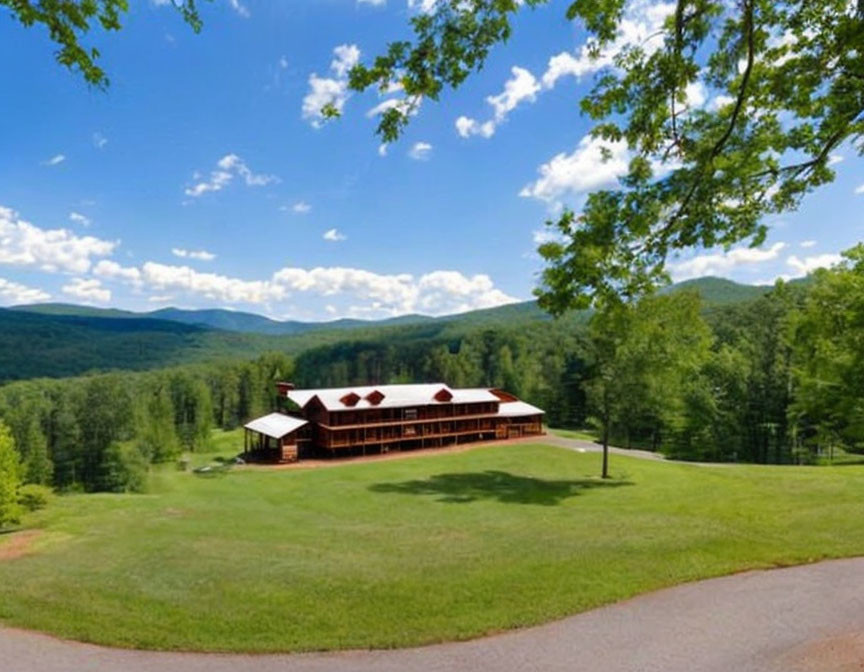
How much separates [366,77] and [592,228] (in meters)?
2.58

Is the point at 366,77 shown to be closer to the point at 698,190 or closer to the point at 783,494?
the point at 698,190

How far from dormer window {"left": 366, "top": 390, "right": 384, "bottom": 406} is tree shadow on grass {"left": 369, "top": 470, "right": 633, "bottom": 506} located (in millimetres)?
15150

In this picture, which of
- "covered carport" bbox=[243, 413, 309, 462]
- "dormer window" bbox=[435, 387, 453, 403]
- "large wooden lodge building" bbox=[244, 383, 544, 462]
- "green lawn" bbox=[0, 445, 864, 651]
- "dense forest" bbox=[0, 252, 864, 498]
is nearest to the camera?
"green lawn" bbox=[0, 445, 864, 651]

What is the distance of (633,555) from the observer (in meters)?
14.0

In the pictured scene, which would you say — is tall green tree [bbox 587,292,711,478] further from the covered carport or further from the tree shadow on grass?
the covered carport

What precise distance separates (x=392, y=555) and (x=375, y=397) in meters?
34.1

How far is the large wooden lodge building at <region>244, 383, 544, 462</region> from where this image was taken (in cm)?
4728

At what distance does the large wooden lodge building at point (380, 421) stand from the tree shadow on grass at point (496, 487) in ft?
47.6

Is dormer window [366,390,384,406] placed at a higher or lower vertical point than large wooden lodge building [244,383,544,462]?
higher

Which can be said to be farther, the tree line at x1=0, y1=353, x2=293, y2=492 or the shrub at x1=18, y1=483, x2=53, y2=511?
the tree line at x1=0, y1=353, x2=293, y2=492

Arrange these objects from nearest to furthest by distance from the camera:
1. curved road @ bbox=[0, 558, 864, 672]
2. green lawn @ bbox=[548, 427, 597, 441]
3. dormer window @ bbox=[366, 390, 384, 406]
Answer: curved road @ bbox=[0, 558, 864, 672] → dormer window @ bbox=[366, 390, 384, 406] → green lawn @ bbox=[548, 427, 597, 441]

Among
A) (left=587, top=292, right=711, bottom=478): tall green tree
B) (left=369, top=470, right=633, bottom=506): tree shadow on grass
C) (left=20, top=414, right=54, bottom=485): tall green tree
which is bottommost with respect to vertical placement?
(left=20, top=414, right=54, bottom=485): tall green tree

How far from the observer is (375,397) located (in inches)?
1945

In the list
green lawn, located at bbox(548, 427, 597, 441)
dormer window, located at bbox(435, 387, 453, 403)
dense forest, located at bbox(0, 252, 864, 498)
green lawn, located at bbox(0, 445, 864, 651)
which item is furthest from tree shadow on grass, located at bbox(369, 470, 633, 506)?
green lawn, located at bbox(548, 427, 597, 441)
